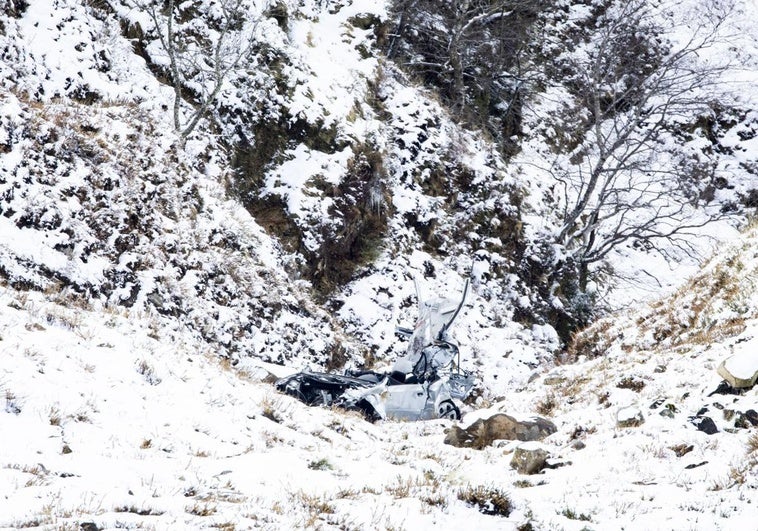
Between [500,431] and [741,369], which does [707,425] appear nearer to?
[741,369]

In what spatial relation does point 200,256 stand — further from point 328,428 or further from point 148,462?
point 148,462

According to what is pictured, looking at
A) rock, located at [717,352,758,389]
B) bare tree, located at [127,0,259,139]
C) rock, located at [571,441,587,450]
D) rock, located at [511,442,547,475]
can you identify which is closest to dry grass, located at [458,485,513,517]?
rock, located at [511,442,547,475]

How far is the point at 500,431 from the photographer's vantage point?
8789mm

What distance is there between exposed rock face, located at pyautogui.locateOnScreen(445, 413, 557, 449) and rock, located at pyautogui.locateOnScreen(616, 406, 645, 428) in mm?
1161

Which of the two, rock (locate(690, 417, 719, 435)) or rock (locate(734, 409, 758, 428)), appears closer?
rock (locate(734, 409, 758, 428))

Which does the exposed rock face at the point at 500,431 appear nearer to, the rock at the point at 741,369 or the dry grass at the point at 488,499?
the rock at the point at 741,369

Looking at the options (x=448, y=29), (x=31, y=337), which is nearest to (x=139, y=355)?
(x=31, y=337)

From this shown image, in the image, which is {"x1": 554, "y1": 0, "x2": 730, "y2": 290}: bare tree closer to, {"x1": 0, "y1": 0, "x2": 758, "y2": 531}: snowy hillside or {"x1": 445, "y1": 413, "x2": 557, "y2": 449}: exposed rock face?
{"x1": 0, "y1": 0, "x2": 758, "y2": 531}: snowy hillside

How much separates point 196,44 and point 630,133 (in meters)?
17.0

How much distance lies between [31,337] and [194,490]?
3.63m

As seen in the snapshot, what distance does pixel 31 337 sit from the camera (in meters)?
7.09

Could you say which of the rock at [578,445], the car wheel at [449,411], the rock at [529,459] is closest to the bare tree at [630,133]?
the car wheel at [449,411]

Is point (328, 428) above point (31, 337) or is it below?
below

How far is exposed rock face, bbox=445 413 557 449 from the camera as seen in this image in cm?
868
